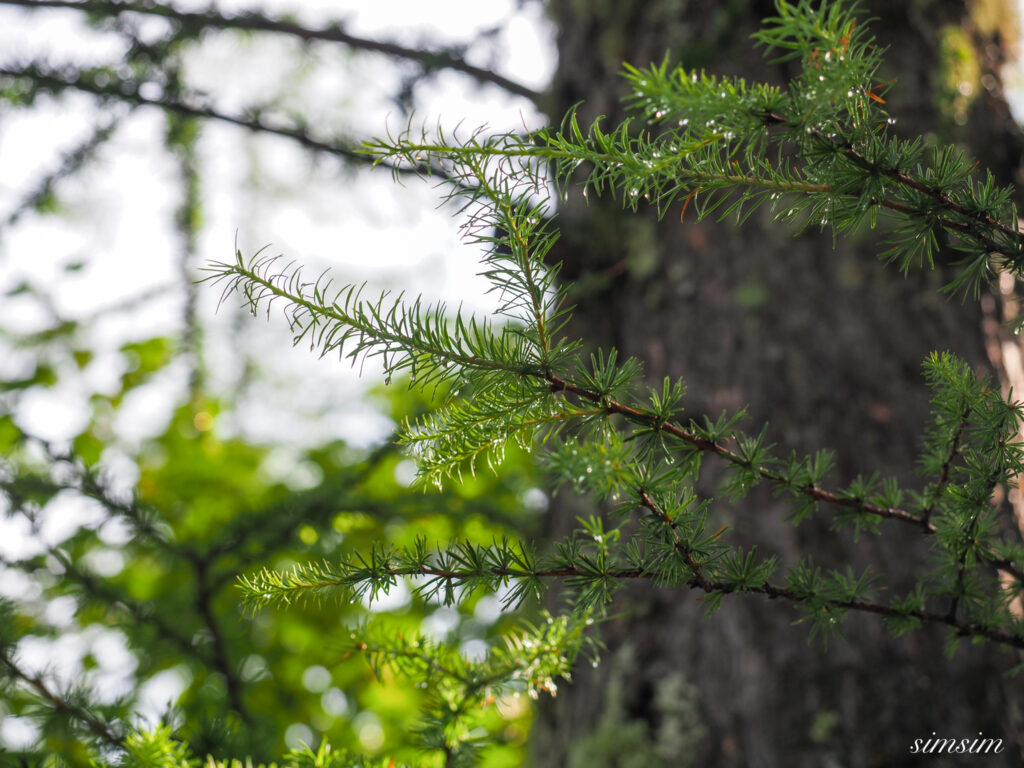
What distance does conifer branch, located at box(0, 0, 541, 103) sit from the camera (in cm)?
173

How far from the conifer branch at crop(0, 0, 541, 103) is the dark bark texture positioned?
233 millimetres

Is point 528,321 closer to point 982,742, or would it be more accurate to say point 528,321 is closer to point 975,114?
point 982,742

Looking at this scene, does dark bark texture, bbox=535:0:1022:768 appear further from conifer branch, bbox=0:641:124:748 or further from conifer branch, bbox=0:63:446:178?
conifer branch, bbox=0:641:124:748

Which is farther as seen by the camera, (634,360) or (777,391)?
(777,391)

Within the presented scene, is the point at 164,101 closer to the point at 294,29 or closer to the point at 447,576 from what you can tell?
the point at 294,29

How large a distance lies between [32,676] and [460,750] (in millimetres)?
536

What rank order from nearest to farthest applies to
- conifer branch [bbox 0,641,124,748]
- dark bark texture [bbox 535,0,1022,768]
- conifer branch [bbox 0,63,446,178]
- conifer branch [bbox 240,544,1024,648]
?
1. conifer branch [bbox 240,544,1024,648]
2. conifer branch [bbox 0,641,124,748]
3. dark bark texture [bbox 535,0,1022,768]
4. conifer branch [bbox 0,63,446,178]

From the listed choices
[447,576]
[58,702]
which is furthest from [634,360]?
[58,702]

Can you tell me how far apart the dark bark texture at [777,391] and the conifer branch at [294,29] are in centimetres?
23

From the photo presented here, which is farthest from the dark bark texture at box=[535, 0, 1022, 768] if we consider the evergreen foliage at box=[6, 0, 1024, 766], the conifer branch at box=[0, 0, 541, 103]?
the evergreen foliage at box=[6, 0, 1024, 766]

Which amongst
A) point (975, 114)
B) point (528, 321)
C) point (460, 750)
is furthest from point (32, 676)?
point (975, 114)

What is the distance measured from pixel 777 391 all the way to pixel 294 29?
142 centimetres

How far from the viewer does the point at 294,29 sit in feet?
6.00

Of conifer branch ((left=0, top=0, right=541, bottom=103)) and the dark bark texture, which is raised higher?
conifer branch ((left=0, top=0, right=541, bottom=103))
